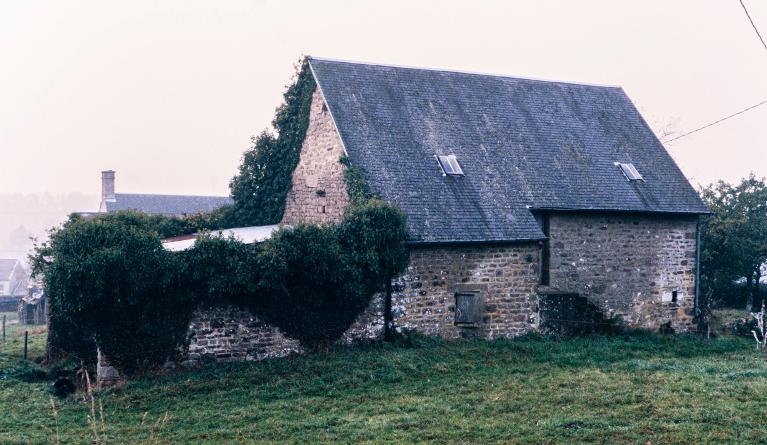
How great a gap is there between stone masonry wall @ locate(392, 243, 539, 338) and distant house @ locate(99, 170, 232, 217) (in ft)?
143

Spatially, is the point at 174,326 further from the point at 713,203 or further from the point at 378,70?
the point at 713,203

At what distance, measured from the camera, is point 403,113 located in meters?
21.3

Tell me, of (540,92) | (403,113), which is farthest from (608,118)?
(403,113)

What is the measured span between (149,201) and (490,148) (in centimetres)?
4518

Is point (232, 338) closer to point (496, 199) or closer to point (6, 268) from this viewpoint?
point (496, 199)

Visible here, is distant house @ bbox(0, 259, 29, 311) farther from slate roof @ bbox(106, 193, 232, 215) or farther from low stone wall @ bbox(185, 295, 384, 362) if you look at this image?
low stone wall @ bbox(185, 295, 384, 362)

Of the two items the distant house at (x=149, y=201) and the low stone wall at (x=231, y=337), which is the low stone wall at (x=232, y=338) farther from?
the distant house at (x=149, y=201)

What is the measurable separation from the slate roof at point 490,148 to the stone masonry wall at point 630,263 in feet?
1.99

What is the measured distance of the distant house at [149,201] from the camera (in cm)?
5878

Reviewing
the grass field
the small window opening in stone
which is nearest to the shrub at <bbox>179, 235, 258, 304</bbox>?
the grass field

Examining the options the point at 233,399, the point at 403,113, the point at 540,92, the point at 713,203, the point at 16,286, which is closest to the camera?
the point at 233,399

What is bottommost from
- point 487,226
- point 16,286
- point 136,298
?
point 16,286

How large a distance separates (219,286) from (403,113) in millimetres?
9018

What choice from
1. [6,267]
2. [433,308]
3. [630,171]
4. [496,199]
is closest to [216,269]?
[433,308]
